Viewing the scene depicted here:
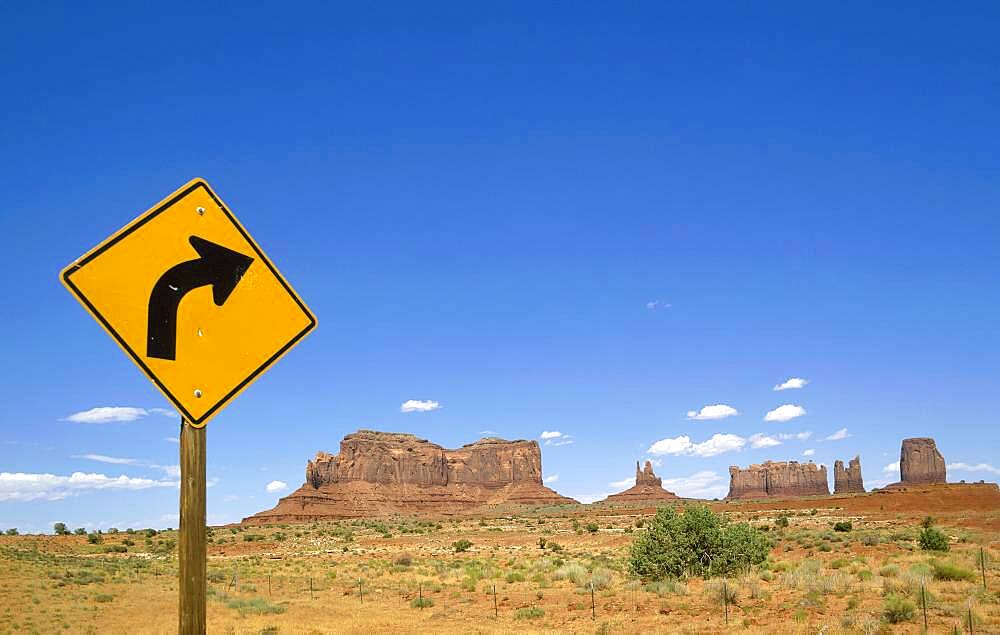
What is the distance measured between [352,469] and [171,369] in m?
168

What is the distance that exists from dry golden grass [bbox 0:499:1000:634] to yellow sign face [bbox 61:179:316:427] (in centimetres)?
1707

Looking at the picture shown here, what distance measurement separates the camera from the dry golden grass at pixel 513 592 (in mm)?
19359

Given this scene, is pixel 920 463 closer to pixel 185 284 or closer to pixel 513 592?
pixel 513 592

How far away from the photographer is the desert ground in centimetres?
1906

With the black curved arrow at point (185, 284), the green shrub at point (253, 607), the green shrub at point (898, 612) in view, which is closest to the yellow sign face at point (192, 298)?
the black curved arrow at point (185, 284)

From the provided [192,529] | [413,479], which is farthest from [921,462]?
[192,529]

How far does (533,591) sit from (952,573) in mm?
14713

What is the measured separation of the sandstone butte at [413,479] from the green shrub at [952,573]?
4908 inches

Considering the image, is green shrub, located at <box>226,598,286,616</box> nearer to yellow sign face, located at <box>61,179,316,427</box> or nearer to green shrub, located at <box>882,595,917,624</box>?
green shrub, located at <box>882,595,917,624</box>

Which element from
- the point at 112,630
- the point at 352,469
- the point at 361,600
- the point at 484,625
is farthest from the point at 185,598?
the point at 352,469

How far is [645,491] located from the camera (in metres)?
176

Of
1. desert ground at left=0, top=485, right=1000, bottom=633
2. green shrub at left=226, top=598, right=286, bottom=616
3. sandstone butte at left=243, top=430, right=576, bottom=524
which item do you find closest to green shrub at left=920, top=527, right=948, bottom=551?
desert ground at left=0, top=485, right=1000, bottom=633

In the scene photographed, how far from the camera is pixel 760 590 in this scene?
21906mm

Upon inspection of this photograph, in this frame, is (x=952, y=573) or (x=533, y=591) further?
(x=533, y=591)
